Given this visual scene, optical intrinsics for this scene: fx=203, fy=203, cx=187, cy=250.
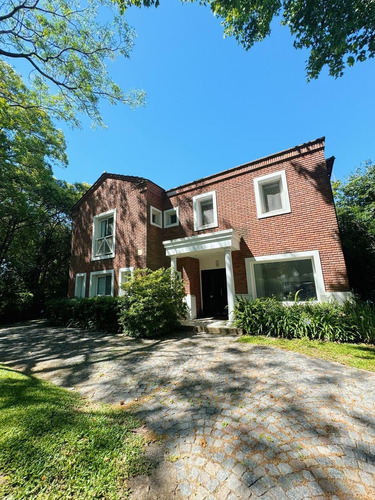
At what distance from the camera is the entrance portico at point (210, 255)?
8.11m

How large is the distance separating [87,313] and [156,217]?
20.1ft

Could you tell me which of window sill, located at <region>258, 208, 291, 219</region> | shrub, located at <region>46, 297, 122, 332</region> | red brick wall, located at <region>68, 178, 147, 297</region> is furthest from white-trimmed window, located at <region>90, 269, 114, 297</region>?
window sill, located at <region>258, 208, 291, 219</region>

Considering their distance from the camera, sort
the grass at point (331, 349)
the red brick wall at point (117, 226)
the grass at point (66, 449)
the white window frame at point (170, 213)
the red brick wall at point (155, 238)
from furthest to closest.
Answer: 1. the white window frame at point (170, 213)
2. the red brick wall at point (117, 226)
3. the red brick wall at point (155, 238)
4. the grass at point (331, 349)
5. the grass at point (66, 449)

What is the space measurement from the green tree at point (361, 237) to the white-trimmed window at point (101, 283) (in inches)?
489

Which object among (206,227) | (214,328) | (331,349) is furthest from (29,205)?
(331,349)

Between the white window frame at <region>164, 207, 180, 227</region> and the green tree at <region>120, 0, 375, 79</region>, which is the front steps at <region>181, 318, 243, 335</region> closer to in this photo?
the white window frame at <region>164, 207, 180, 227</region>

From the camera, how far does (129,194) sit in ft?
38.9

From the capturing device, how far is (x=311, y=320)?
6223mm

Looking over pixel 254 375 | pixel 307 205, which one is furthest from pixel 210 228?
pixel 254 375

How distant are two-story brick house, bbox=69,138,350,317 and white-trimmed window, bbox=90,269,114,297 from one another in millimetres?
60

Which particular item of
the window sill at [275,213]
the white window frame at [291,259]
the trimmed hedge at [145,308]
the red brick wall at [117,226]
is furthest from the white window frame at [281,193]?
the red brick wall at [117,226]

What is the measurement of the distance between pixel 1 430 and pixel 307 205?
968 centimetres

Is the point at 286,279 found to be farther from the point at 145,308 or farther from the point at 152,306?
the point at 145,308

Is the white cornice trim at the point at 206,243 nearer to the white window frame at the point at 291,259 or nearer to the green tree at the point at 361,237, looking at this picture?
the white window frame at the point at 291,259
